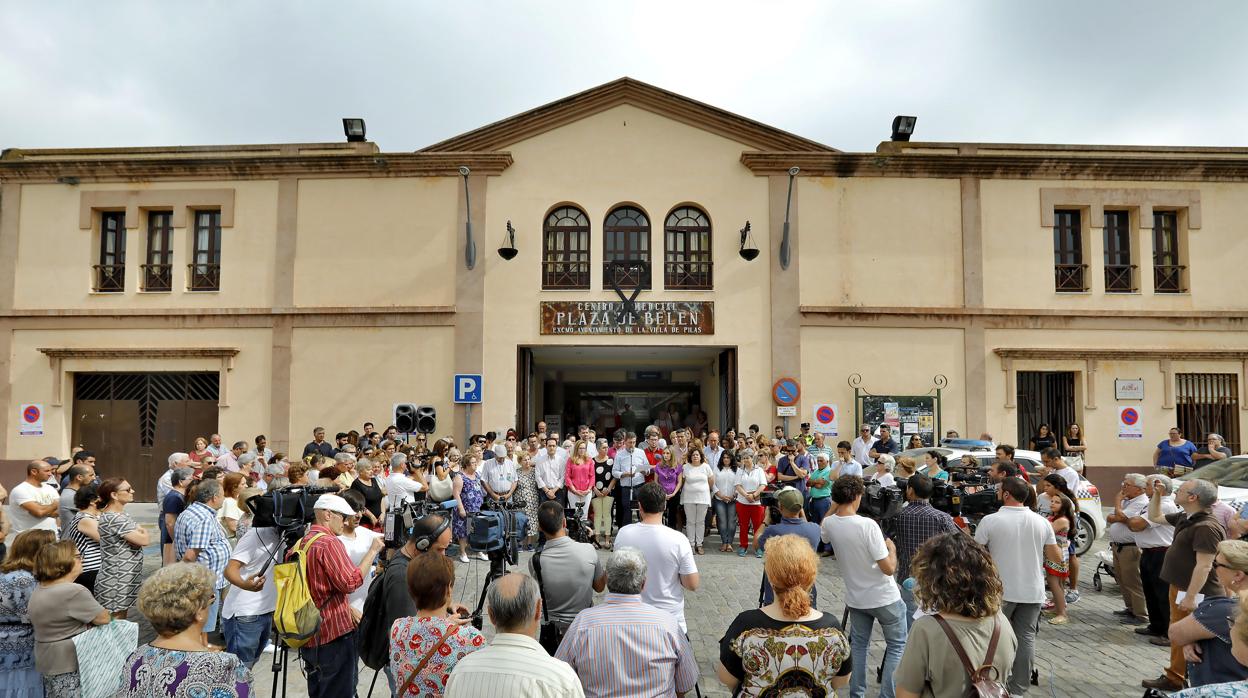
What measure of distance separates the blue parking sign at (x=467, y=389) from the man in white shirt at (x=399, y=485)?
653 cm

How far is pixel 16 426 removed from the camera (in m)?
18.2

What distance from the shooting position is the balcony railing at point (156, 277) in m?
18.7

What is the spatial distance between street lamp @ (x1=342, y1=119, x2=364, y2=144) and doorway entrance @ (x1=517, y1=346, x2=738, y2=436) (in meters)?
6.81

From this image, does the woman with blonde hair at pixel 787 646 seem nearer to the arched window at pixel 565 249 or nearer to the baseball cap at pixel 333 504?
the baseball cap at pixel 333 504

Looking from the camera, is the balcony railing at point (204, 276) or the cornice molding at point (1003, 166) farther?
the balcony railing at point (204, 276)

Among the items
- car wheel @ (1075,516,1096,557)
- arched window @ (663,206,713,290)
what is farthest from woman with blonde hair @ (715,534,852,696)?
arched window @ (663,206,713,290)

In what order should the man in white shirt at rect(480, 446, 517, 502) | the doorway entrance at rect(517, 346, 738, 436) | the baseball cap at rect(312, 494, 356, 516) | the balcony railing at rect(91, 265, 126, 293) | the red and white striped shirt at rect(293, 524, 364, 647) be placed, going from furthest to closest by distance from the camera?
the doorway entrance at rect(517, 346, 738, 436) < the balcony railing at rect(91, 265, 126, 293) < the man in white shirt at rect(480, 446, 517, 502) < the baseball cap at rect(312, 494, 356, 516) < the red and white striped shirt at rect(293, 524, 364, 647)

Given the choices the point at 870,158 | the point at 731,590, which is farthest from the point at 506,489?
the point at 870,158

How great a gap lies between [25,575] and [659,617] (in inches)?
154

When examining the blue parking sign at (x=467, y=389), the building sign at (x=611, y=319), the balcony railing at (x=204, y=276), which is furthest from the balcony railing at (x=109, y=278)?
the building sign at (x=611, y=319)

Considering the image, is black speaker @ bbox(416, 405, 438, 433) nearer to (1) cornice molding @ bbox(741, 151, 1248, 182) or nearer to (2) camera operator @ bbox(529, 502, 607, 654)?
(1) cornice molding @ bbox(741, 151, 1248, 182)

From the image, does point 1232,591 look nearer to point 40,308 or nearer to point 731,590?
point 731,590

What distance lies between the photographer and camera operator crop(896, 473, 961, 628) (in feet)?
20.6

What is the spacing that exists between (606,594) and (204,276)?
54.4 feet
